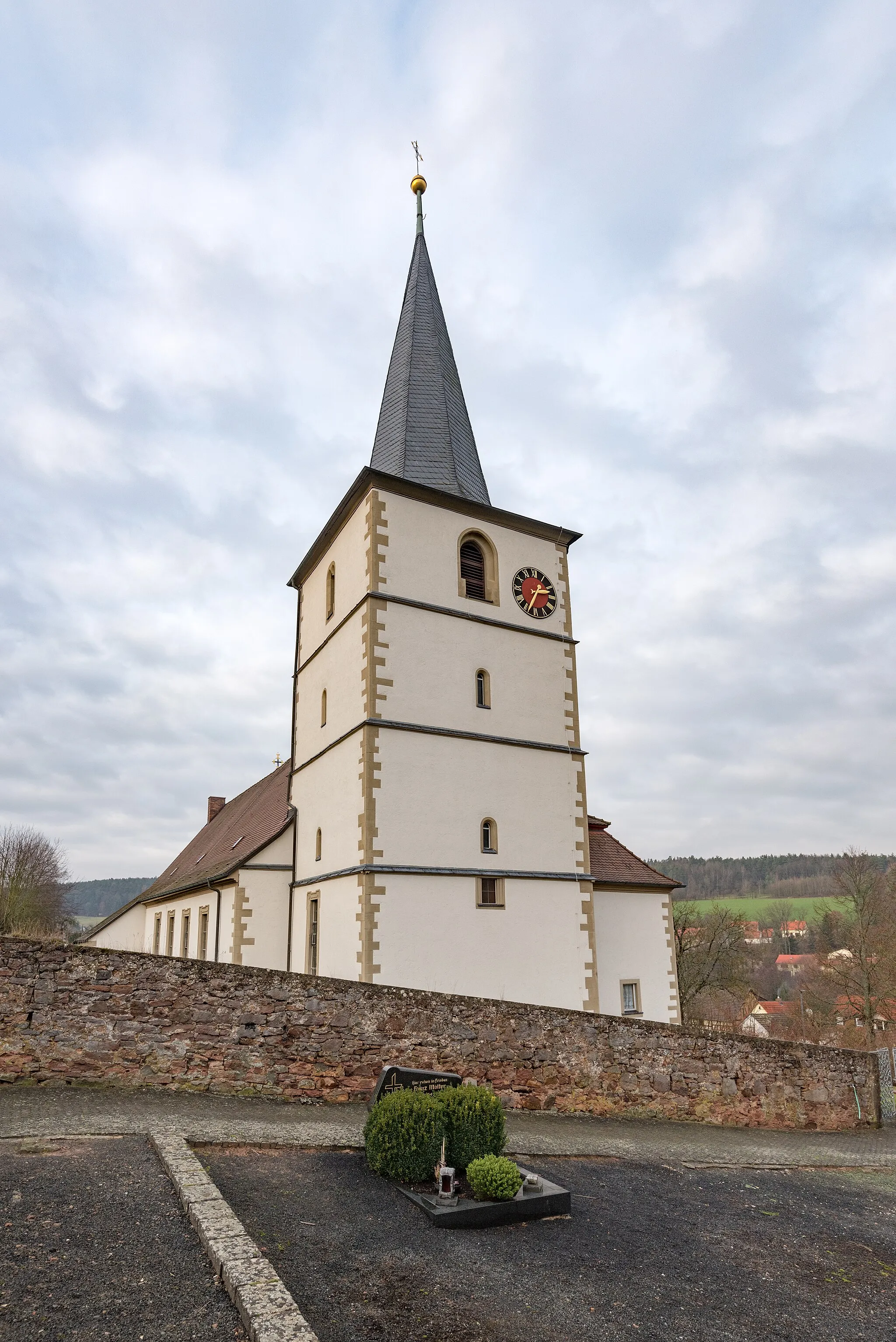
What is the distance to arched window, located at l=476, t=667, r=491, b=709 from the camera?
661 inches

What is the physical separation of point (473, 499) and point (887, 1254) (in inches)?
560

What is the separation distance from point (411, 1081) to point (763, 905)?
292 feet

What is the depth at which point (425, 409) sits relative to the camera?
65.9ft

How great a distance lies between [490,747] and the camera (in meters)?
16.5

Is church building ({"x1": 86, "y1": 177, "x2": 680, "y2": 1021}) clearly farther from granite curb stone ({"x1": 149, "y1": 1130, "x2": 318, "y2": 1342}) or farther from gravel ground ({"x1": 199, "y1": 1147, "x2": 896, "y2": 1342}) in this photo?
granite curb stone ({"x1": 149, "y1": 1130, "x2": 318, "y2": 1342})

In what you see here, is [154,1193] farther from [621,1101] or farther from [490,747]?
[490,747]

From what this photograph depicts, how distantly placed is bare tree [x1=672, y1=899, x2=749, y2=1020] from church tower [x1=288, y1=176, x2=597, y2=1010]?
71.2 ft

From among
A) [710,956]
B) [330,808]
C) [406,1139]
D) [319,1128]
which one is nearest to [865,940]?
[710,956]

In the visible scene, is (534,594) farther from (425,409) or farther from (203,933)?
(203,933)

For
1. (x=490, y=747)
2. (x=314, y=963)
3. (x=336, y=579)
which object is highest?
(x=336, y=579)

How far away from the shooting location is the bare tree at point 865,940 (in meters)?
29.2

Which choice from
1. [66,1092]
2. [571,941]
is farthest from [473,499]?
[66,1092]

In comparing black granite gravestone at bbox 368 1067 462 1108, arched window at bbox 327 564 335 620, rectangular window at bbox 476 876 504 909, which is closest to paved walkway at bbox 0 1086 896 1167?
black granite gravestone at bbox 368 1067 462 1108

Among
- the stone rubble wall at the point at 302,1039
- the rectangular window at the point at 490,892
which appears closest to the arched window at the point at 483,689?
the rectangular window at the point at 490,892
